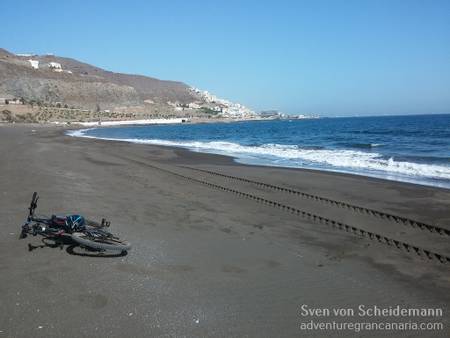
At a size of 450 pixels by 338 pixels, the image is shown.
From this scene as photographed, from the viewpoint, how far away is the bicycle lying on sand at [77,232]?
19.3 feet

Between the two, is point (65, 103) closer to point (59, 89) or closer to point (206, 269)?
point (59, 89)

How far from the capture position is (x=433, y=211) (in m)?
9.50

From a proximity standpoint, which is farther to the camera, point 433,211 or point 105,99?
point 105,99

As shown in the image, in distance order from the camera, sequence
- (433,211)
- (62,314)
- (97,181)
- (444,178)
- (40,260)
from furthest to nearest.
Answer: (444,178) < (97,181) < (433,211) < (40,260) < (62,314)

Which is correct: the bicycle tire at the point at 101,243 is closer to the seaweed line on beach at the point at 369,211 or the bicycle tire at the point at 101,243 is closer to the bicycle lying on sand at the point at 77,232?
the bicycle lying on sand at the point at 77,232

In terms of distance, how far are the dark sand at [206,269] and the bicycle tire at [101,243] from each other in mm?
188

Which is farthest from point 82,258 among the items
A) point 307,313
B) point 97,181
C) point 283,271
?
point 97,181

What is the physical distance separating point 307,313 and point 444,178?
12.4 meters

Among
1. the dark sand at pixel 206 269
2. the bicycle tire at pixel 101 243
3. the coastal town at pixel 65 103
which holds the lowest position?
the dark sand at pixel 206 269

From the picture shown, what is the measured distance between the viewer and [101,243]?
589 centimetres

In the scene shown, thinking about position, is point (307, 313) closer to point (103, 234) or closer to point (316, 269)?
point (316, 269)

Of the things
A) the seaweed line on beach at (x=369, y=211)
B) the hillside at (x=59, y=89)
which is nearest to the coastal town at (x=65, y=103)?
the hillside at (x=59, y=89)

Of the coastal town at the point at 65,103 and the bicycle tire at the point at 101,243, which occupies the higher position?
the coastal town at the point at 65,103

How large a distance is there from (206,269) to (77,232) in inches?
81.2
